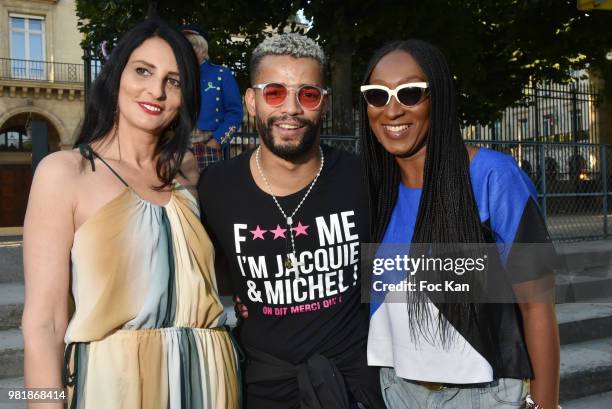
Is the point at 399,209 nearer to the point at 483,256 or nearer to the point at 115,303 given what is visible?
the point at 483,256

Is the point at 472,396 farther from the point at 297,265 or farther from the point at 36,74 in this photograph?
the point at 36,74

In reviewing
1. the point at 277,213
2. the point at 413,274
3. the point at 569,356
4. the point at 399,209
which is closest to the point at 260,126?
the point at 277,213

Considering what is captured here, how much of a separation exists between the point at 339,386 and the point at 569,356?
3828 mm

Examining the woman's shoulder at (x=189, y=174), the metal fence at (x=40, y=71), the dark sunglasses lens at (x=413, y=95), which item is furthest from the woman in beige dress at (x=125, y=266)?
the metal fence at (x=40, y=71)

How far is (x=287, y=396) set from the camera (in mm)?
2496

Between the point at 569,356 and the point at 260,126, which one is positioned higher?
the point at 260,126

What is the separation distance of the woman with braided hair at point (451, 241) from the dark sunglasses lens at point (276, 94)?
17.9 inches

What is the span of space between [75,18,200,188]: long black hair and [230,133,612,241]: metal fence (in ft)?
22.9

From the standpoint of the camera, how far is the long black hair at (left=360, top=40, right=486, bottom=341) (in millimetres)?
2094

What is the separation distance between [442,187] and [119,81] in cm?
129

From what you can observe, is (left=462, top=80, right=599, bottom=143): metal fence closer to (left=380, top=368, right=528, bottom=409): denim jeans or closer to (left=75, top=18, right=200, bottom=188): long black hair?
(left=75, top=18, right=200, bottom=188): long black hair

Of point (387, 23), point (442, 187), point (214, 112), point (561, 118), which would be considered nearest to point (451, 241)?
point (442, 187)

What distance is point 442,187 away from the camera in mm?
2146

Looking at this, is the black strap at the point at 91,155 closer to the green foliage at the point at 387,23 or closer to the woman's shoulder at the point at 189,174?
the woman's shoulder at the point at 189,174
